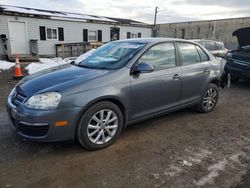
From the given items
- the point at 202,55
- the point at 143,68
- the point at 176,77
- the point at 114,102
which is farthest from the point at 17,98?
the point at 202,55

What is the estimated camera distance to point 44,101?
9.23 ft

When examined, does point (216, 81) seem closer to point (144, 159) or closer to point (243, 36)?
point (144, 159)

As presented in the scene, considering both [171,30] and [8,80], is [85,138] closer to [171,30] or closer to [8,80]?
[8,80]

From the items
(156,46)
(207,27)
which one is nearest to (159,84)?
(156,46)

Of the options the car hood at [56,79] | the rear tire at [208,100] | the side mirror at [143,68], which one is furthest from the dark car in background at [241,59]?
the car hood at [56,79]

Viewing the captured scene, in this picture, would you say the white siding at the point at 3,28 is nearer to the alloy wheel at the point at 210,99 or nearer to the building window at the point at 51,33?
the building window at the point at 51,33

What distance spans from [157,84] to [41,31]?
49.6 feet

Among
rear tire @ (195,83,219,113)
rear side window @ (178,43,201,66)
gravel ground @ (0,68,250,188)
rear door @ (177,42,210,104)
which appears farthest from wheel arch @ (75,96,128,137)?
rear tire @ (195,83,219,113)

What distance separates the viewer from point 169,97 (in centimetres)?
393

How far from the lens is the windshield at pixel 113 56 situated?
3.49 metres

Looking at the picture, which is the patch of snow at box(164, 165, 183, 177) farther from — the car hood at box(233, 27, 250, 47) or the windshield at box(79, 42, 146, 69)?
the car hood at box(233, 27, 250, 47)

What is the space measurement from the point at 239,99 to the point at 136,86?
3.98 metres

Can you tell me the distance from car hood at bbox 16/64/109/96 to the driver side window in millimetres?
773

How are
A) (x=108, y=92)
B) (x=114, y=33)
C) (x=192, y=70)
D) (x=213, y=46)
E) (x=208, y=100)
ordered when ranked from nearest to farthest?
(x=108, y=92) < (x=192, y=70) < (x=208, y=100) < (x=213, y=46) < (x=114, y=33)
